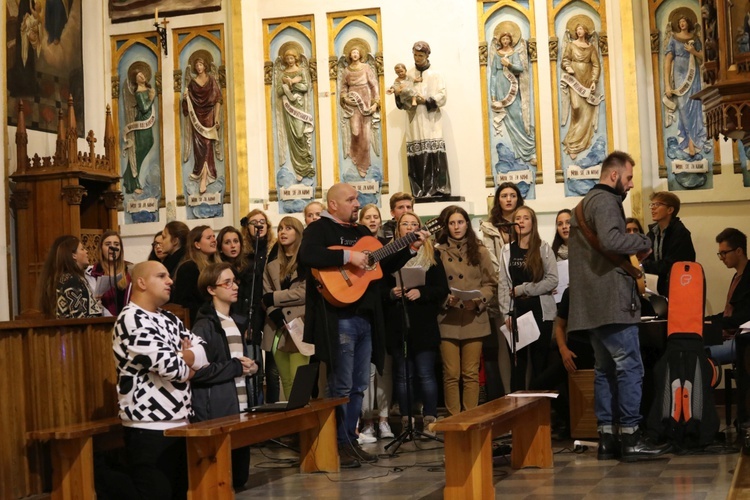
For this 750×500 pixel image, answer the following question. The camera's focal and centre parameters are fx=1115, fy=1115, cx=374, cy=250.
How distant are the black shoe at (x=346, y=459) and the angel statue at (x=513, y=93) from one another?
546 centimetres

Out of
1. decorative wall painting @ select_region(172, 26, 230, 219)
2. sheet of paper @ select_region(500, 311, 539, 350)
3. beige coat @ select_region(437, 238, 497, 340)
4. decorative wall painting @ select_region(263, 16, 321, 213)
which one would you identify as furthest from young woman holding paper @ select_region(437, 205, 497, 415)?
decorative wall painting @ select_region(172, 26, 230, 219)

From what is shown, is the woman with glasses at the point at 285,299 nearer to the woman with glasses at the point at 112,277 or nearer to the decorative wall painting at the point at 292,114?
the woman with glasses at the point at 112,277

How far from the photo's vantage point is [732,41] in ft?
20.5

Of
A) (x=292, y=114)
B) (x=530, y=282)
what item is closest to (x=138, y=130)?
(x=292, y=114)

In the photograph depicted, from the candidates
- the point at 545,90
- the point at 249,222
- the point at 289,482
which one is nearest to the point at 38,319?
the point at 289,482

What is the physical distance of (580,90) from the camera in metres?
11.6

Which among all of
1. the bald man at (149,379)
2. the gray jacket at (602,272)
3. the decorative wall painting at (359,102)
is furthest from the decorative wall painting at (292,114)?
the bald man at (149,379)

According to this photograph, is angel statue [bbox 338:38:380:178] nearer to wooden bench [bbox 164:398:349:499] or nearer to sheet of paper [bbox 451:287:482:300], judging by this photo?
sheet of paper [bbox 451:287:482:300]

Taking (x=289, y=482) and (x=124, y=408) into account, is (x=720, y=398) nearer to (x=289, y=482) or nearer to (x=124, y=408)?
(x=289, y=482)

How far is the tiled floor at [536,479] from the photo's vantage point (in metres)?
5.68

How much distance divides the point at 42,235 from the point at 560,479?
625 cm

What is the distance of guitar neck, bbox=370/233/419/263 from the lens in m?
6.77

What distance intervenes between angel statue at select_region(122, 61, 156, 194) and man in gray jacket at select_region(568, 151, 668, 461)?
724cm

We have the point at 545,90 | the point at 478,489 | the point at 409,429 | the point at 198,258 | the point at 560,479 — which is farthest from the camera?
the point at 545,90
